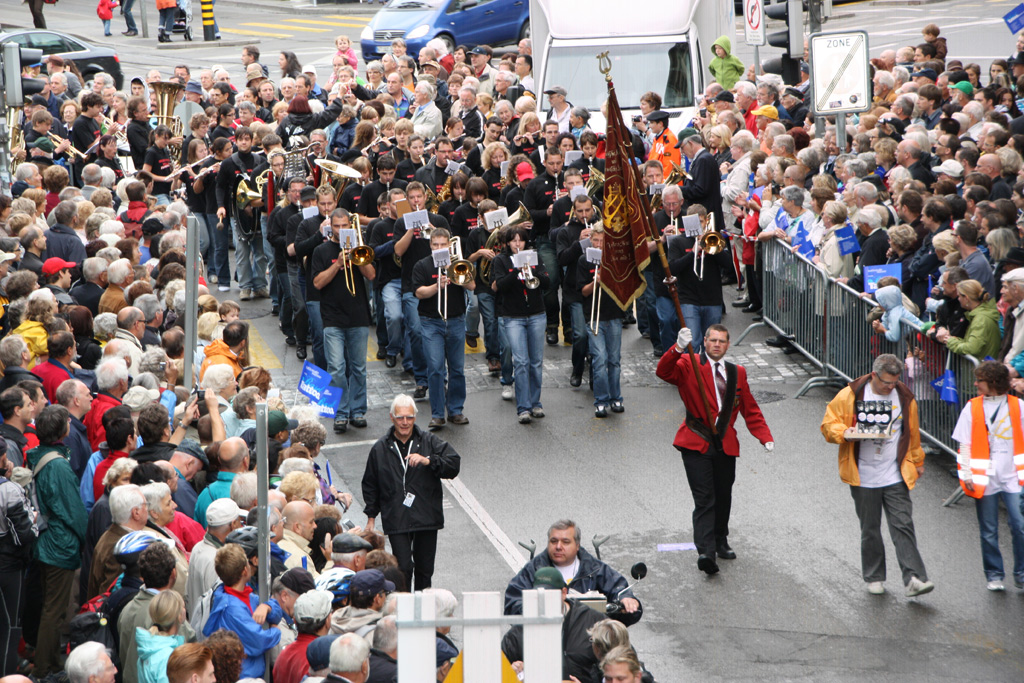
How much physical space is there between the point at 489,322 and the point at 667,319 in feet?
6.45

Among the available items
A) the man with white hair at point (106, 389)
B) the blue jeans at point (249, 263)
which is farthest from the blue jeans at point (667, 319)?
the man with white hair at point (106, 389)

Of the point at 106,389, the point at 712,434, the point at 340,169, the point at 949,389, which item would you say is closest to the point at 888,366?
the point at 712,434

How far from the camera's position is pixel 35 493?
8.40 metres

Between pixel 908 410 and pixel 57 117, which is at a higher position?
pixel 57 117

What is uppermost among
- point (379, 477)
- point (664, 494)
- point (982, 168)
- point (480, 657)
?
point (982, 168)

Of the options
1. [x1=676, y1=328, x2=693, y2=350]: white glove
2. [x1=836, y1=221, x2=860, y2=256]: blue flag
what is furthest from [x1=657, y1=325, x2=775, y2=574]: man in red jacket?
[x1=836, y1=221, x2=860, y2=256]: blue flag

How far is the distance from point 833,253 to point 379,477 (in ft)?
20.7

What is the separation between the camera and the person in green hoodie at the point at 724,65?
813 inches

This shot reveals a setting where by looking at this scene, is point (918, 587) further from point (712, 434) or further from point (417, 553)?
point (417, 553)

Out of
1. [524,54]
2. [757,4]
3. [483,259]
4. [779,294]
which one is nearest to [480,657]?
[483,259]

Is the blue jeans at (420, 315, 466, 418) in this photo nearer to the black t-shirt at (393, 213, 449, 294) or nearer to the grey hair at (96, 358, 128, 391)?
the black t-shirt at (393, 213, 449, 294)

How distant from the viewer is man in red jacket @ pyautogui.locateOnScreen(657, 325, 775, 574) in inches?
398

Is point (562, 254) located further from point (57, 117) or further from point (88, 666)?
point (57, 117)

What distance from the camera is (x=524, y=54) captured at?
23.7m
